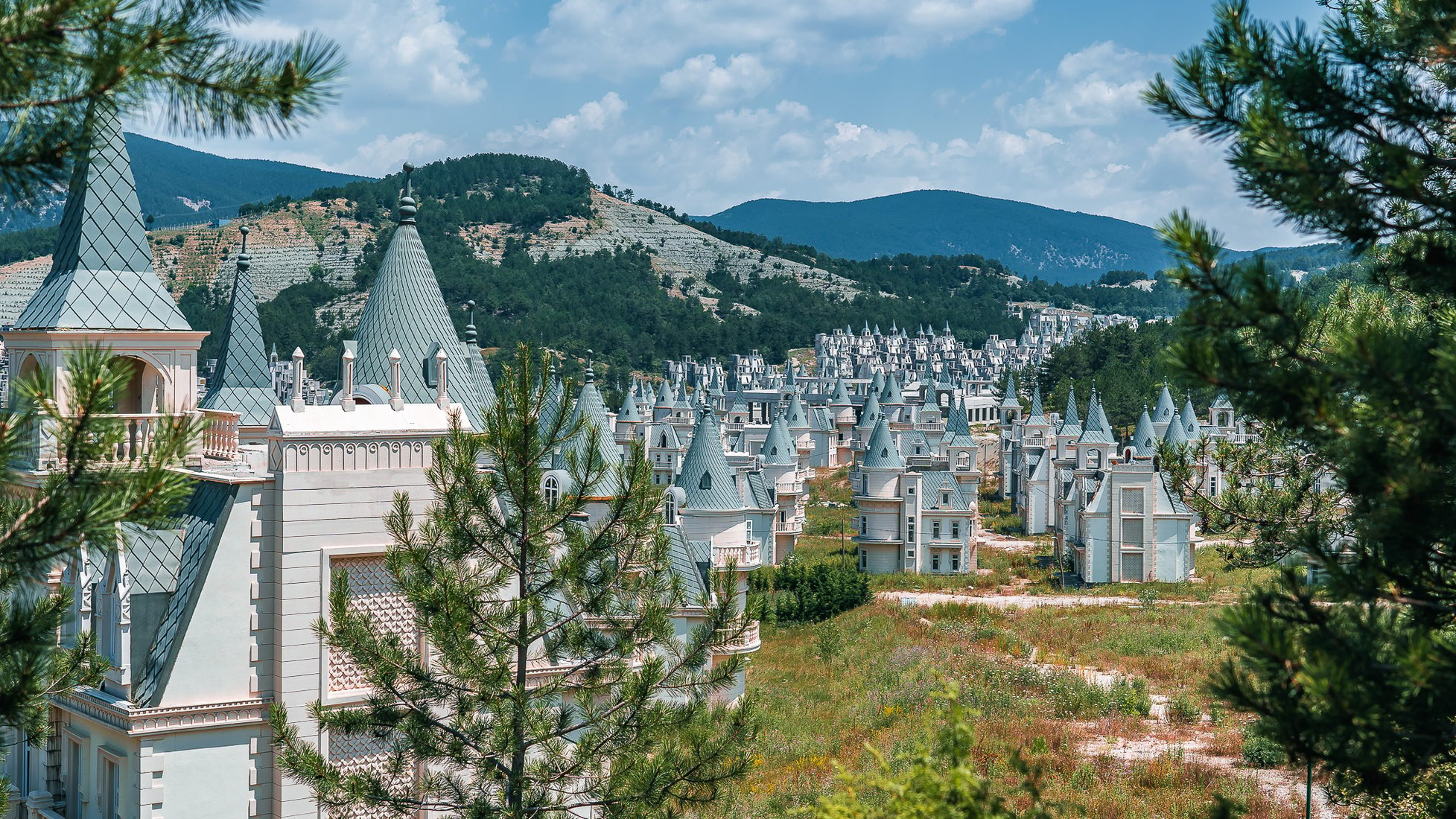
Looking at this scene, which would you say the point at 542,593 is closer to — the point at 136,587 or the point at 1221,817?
the point at 136,587

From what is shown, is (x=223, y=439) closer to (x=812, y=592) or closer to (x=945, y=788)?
(x=945, y=788)

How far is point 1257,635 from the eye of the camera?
603 centimetres

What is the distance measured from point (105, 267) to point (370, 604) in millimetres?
5872

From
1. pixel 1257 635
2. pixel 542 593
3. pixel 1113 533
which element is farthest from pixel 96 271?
pixel 1113 533

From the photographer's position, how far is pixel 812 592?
137 ft

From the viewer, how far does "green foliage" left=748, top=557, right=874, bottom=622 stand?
41.5 meters

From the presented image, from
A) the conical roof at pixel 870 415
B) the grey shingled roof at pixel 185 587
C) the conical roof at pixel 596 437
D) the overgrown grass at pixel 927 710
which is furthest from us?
the conical roof at pixel 870 415

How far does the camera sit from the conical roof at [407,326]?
22.4 meters

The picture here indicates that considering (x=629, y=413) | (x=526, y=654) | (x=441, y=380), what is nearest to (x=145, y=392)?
(x=441, y=380)

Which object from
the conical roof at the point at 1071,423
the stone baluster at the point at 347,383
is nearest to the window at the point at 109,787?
the stone baluster at the point at 347,383

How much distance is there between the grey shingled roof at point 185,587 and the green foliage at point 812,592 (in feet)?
88.1

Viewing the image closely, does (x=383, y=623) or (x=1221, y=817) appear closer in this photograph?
(x=1221, y=817)

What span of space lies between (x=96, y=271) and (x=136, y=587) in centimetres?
445

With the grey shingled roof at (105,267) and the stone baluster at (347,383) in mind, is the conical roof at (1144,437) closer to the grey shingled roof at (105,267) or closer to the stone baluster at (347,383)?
the stone baluster at (347,383)
